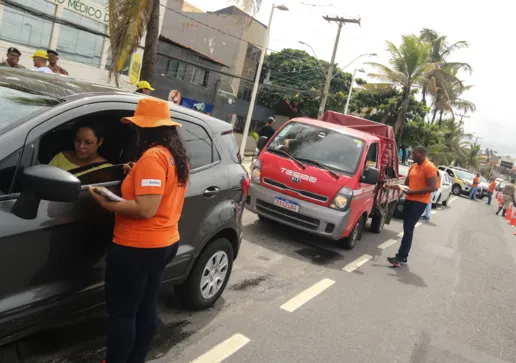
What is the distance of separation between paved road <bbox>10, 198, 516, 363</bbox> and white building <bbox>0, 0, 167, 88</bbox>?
12.2 meters

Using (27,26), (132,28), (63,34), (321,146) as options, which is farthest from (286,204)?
(63,34)

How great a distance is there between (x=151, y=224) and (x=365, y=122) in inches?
304

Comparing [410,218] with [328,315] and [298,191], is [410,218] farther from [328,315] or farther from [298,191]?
[328,315]

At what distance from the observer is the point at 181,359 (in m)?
3.40

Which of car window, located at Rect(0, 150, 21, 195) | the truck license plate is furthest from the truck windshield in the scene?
car window, located at Rect(0, 150, 21, 195)

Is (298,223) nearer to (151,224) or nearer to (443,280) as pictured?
(443,280)

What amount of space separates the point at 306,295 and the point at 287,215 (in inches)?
77.4

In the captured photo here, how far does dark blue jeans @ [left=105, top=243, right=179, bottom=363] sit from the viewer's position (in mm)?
2529

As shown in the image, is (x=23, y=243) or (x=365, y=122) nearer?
(x=23, y=243)

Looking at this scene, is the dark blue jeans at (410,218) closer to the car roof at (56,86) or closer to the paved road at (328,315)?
the paved road at (328,315)

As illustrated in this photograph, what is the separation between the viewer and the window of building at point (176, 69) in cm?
3118

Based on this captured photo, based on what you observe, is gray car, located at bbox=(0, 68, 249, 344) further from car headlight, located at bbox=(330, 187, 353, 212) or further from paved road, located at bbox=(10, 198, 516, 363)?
car headlight, located at bbox=(330, 187, 353, 212)

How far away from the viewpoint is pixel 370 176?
23.3 feet

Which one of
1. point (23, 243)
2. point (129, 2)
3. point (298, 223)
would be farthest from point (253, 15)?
point (23, 243)
